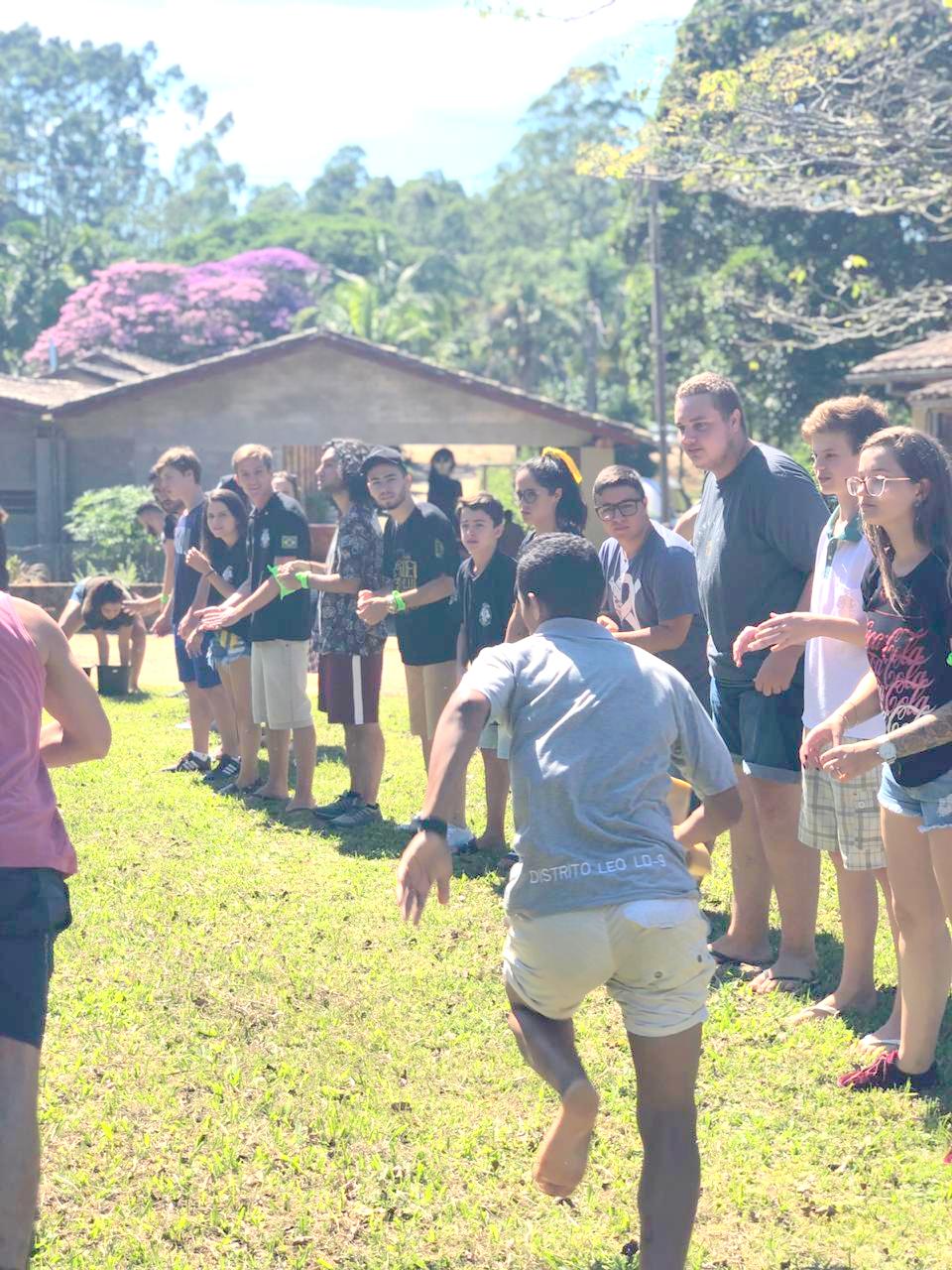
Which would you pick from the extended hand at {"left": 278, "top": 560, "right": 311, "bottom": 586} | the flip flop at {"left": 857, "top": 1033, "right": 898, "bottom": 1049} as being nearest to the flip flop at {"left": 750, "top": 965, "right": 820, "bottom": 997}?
the flip flop at {"left": 857, "top": 1033, "right": 898, "bottom": 1049}

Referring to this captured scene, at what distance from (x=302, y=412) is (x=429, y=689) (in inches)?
744

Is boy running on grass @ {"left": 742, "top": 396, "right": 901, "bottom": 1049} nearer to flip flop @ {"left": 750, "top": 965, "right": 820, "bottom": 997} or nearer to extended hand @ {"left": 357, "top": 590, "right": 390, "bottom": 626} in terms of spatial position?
flip flop @ {"left": 750, "top": 965, "right": 820, "bottom": 997}

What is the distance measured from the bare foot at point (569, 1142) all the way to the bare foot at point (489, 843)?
175 inches

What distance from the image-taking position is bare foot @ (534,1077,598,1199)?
3.46 m

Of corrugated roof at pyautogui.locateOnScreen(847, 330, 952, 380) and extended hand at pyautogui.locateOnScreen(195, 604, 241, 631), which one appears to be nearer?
extended hand at pyautogui.locateOnScreen(195, 604, 241, 631)

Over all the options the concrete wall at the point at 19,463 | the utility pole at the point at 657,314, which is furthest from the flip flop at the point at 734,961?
the utility pole at the point at 657,314

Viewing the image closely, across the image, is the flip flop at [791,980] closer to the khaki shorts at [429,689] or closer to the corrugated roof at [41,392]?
the khaki shorts at [429,689]

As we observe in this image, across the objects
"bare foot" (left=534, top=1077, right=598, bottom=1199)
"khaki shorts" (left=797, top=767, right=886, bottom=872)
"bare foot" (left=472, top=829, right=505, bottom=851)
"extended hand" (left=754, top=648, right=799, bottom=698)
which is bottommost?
"bare foot" (left=472, top=829, right=505, bottom=851)

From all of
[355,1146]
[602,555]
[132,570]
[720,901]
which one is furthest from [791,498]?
[132,570]

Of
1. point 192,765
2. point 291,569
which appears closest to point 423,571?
point 291,569

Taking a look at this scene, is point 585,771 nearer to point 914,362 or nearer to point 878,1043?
point 878,1043

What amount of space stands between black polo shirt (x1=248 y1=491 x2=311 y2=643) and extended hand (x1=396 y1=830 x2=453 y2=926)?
5678 millimetres

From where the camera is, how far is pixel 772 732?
5.88 meters

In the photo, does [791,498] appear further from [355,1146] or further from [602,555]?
[355,1146]
